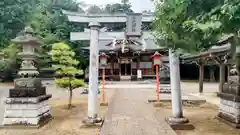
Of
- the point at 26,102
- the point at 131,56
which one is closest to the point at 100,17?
the point at 131,56

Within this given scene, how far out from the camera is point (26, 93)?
7496 millimetres

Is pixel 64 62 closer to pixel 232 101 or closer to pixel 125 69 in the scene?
pixel 232 101

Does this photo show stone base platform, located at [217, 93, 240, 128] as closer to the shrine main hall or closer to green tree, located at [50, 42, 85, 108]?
green tree, located at [50, 42, 85, 108]

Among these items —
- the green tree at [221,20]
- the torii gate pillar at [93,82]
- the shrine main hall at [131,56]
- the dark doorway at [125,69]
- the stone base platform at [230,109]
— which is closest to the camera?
the green tree at [221,20]

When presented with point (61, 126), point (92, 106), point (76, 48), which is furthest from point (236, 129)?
point (76, 48)

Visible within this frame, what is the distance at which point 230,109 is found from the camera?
7113 millimetres

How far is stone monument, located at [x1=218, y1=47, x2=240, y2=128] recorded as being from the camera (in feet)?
22.0

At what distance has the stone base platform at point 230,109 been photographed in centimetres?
668

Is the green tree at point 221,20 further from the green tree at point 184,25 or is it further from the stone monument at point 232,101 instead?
the stone monument at point 232,101

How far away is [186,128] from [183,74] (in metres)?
30.6

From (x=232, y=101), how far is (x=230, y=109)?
27 cm

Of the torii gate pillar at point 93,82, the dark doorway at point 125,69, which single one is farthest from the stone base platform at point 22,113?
the dark doorway at point 125,69

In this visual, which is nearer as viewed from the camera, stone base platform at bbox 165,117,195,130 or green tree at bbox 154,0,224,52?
green tree at bbox 154,0,224,52

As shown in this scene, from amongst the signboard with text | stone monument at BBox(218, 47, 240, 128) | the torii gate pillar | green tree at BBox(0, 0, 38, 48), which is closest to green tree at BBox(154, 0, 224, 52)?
the torii gate pillar
